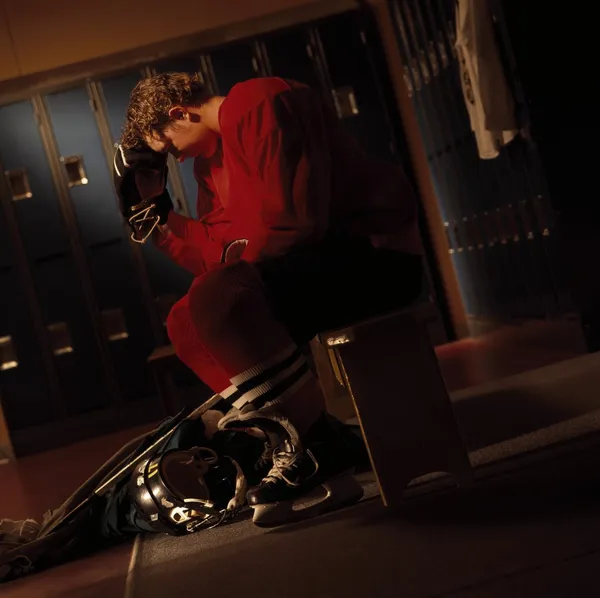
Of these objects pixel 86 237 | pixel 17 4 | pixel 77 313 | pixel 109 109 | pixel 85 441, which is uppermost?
pixel 17 4

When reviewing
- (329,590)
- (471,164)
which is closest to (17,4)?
(471,164)

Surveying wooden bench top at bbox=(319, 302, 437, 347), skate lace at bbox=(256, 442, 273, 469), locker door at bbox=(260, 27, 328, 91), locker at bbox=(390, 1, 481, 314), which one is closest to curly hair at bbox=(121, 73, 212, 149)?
wooden bench top at bbox=(319, 302, 437, 347)

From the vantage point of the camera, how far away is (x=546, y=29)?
326cm

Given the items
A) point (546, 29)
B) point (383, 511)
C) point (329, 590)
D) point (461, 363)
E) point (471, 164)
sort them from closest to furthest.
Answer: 1. point (329, 590)
2. point (383, 511)
3. point (546, 29)
4. point (461, 363)
5. point (471, 164)

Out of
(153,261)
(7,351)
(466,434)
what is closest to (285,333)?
(466,434)

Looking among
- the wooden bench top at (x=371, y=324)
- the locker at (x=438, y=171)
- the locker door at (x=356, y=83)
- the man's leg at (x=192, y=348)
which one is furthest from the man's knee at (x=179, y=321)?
the locker door at (x=356, y=83)

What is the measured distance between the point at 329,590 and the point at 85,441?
4144 millimetres

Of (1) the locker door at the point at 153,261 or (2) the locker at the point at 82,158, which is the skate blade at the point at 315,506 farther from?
(2) the locker at the point at 82,158

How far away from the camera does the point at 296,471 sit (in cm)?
182

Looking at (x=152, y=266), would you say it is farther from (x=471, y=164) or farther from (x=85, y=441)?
(x=471, y=164)

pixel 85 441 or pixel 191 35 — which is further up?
pixel 191 35

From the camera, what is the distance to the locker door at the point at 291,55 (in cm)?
545

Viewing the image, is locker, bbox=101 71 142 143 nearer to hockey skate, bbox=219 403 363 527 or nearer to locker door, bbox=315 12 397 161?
locker door, bbox=315 12 397 161

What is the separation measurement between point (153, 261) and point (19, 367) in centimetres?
90
